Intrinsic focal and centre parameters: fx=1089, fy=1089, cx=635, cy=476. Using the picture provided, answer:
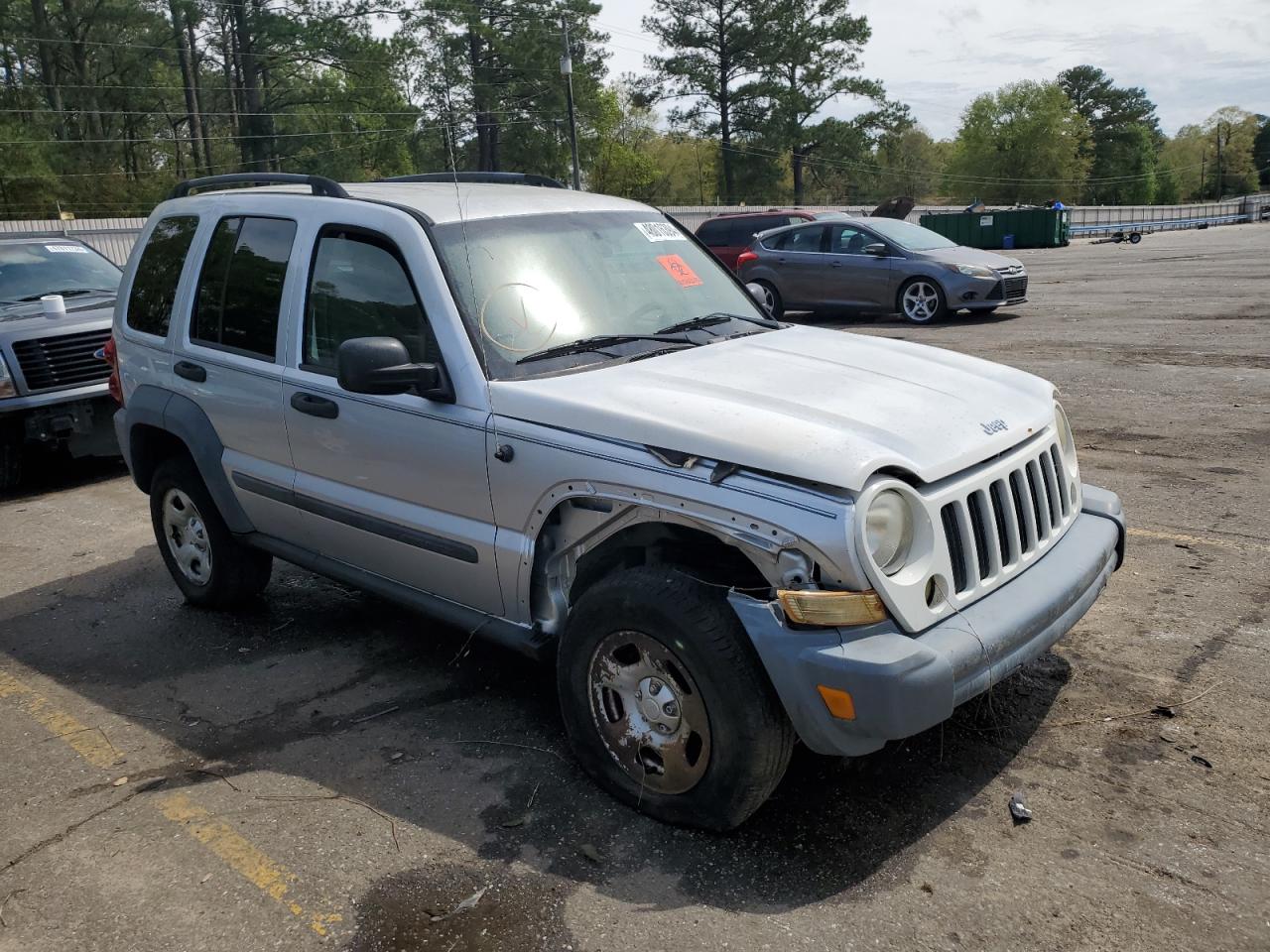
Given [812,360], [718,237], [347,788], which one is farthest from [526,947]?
[718,237]

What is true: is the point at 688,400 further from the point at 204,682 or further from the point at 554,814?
the point at 204,682

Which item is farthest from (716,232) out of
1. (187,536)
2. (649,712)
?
(649,712)

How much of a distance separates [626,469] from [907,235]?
13.8m

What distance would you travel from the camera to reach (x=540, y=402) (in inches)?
139

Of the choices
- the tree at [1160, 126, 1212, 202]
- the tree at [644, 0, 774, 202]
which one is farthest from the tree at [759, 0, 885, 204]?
the tree at [1160, 126, 1212, 202]

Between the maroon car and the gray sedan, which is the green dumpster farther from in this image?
the gray sedan

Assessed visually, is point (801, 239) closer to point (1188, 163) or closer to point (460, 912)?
point (460, 912)

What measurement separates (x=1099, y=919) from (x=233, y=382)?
12.7 ft

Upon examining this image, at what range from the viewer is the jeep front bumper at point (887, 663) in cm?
284

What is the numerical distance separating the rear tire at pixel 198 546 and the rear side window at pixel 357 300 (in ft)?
4.17

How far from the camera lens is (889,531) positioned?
3.04m

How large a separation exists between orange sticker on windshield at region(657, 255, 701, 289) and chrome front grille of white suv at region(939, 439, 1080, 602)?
1652 millimetres

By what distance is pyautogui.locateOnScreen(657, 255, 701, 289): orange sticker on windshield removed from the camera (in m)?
4.59

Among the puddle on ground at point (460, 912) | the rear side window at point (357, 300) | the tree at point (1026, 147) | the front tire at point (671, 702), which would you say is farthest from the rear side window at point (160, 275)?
the tree at point (1026, 147)
